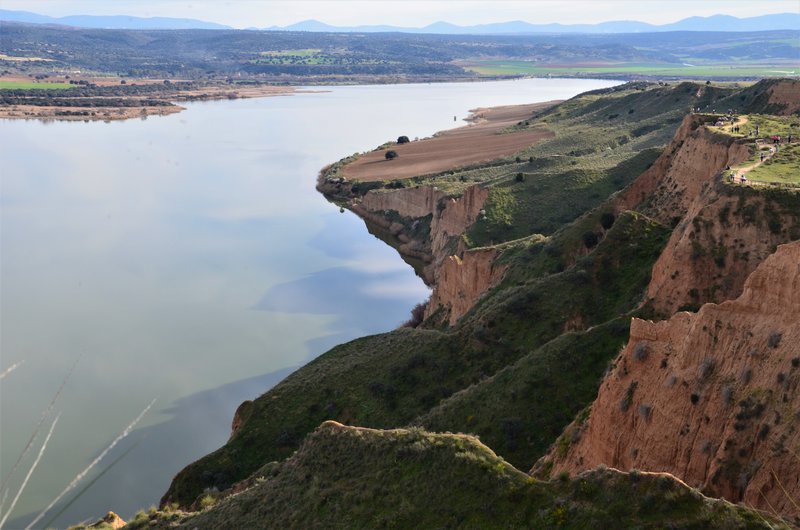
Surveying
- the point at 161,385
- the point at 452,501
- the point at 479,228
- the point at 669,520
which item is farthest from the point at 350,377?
the point at 479,228

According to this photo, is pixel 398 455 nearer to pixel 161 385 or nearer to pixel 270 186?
pixel 161 385

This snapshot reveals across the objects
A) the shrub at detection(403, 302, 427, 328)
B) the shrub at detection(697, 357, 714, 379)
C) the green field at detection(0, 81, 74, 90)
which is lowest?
the shrub at detection(403, 302, 427, 328)

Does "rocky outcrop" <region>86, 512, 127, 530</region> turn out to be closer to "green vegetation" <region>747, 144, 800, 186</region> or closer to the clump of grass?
the clump of grass

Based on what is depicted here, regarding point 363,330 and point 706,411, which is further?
point 363,330

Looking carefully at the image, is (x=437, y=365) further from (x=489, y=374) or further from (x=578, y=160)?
(x=578, y=160)

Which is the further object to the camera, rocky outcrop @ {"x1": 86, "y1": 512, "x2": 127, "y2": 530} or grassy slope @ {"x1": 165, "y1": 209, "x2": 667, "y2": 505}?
grassy slope @ {"x1": 165, "y1": 209, "x2": 667, "y2": 505}

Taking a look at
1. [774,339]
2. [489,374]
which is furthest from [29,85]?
[774,339]

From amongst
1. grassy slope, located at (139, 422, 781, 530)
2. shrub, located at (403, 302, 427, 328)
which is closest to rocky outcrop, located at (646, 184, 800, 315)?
grassy slope, located at (139, 422, 781, 530)
